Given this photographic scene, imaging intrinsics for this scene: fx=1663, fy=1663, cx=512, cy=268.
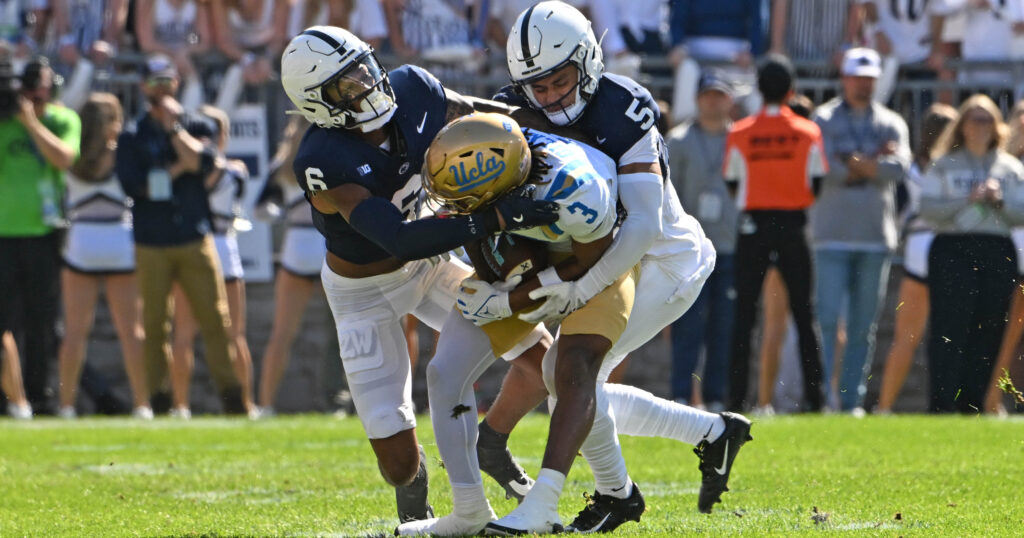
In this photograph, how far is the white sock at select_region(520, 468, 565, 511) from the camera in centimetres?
516

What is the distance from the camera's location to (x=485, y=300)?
17.5ft

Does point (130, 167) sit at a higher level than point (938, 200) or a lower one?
higher

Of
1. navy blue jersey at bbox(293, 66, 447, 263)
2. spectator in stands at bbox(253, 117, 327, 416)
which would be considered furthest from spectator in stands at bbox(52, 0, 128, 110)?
navy blue jersey at bbox(293, 66, 447, 263)

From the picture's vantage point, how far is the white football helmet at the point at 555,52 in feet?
18.0

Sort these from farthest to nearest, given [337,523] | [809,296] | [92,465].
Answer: [809,296], [92,465], [337,523]

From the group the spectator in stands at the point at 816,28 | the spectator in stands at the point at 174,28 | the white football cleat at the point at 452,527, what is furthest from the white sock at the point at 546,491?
the spectator in stands at the point at 816,28

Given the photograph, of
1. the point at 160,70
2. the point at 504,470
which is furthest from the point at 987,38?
the point at 504,470

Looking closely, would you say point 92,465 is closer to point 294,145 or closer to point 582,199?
point 294,145

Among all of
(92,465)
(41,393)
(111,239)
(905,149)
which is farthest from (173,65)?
(905,149)

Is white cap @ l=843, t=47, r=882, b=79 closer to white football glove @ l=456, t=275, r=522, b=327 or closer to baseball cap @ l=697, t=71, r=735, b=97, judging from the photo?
baseball cap @ l=697, t=71, r=735, b=97

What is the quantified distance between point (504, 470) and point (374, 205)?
1.22 meters

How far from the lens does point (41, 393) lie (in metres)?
11.1

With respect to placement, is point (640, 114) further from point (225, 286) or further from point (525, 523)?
point (225, 286)

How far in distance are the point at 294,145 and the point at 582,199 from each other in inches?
229
